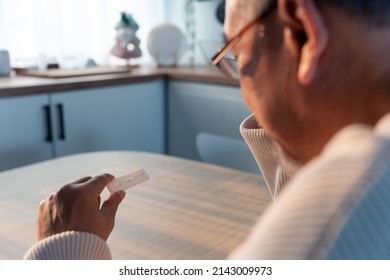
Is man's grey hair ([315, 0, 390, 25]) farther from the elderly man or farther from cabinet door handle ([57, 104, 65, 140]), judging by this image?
cabinet door handle ([57, 104, 65, 140])

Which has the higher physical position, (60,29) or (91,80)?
(60,29)

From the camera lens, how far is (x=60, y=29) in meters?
2.37

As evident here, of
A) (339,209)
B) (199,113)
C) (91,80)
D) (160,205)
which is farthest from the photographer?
(199,113)

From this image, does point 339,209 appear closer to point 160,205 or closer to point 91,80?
point 160,205

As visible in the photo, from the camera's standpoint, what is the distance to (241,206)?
925 mm

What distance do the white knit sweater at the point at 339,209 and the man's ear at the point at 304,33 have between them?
5 centimetres

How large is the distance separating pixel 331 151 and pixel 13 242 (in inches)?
23.8

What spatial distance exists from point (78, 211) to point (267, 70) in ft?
1.20

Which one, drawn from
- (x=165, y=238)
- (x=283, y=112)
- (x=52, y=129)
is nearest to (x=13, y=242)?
(x=165, y=238)

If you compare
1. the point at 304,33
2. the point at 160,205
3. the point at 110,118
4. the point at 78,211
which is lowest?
the point at 110,118

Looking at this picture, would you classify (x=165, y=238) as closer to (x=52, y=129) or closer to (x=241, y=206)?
(x=241, y=206)

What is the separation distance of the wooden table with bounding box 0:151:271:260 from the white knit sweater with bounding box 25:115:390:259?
0.43 m

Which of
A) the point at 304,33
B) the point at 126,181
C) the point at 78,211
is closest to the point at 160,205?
the point at 126,181

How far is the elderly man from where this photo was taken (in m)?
0.30
